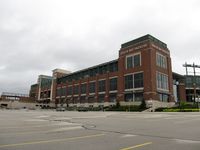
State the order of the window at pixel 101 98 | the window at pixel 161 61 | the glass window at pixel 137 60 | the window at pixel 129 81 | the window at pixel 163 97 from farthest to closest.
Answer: the window at pixel 101 98
the window at pixel 129 81
the window at pixel 161 61
the glass window at pixel 137 60
the window at pixel 163 97

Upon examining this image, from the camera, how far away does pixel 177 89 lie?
3647 inches

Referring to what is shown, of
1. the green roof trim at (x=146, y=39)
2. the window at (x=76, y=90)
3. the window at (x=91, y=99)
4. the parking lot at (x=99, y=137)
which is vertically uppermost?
the green roof trim at (x=146, y=39)

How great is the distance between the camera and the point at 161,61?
69.9 metres

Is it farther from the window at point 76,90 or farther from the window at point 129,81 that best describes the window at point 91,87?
the window at point 129,81

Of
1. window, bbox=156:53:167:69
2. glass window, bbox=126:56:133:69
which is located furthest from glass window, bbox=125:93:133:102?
window, bbox=156:53:167:69

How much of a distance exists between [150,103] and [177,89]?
37402 millimetres

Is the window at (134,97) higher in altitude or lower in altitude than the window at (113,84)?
lower

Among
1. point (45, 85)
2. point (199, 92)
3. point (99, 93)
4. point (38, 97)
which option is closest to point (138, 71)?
point (99, 93)

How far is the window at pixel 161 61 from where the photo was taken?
68037 millimetres

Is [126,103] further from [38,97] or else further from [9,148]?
[38,97]

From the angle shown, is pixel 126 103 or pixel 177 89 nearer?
pixel 126 103

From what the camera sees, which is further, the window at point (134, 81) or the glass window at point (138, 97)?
the window at point (134, 81)

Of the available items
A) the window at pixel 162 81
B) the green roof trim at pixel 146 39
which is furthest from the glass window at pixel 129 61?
the window at pixel 162 81

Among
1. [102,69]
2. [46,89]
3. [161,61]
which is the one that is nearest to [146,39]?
[161,61]
